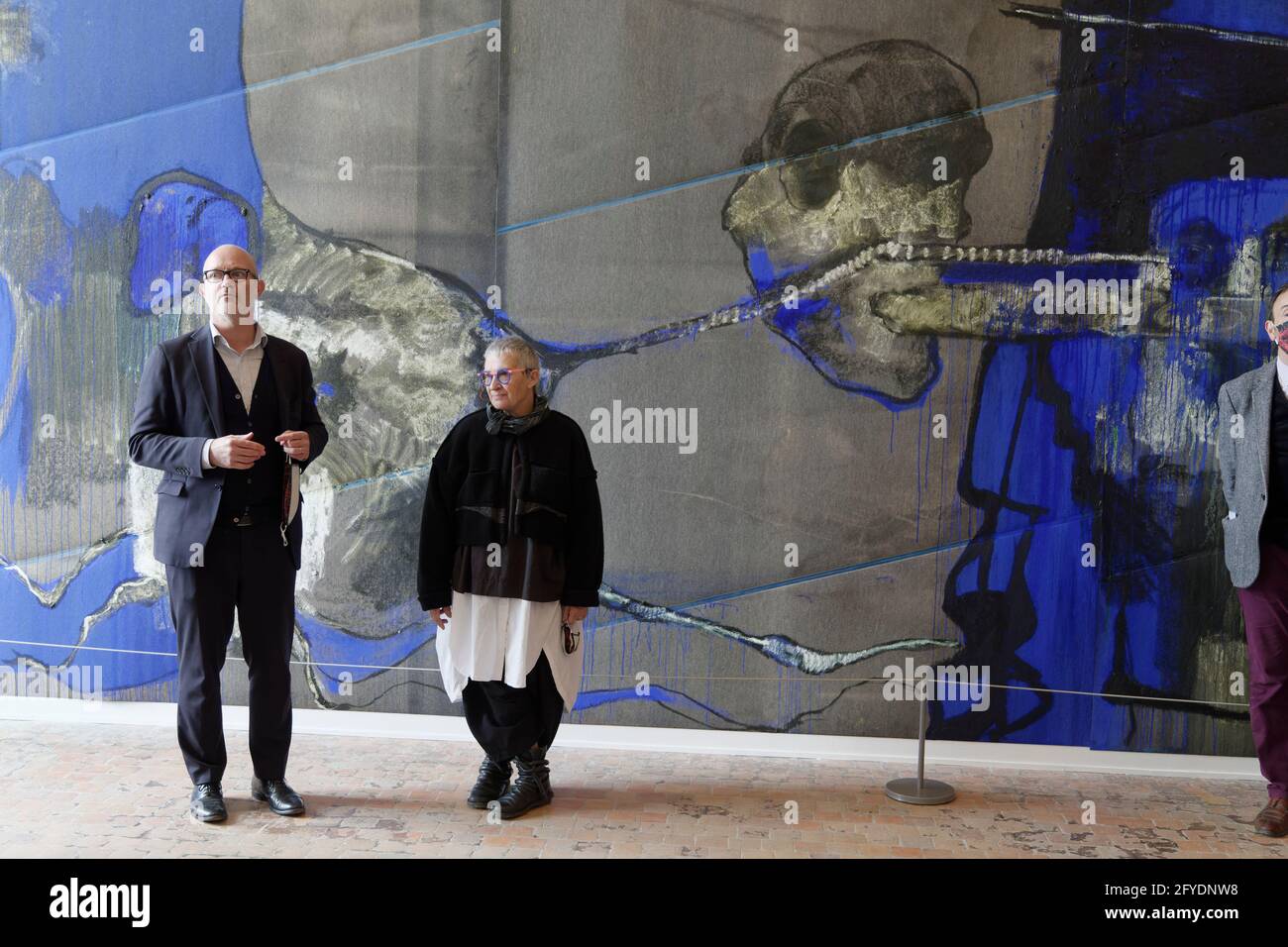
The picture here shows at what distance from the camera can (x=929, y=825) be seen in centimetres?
411

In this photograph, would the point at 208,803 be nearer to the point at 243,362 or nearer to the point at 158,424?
the point at 158,424

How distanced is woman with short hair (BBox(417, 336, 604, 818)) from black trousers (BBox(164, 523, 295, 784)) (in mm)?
499

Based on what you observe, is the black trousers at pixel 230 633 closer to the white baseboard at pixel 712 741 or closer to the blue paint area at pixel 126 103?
the white baseboard at pixel 712 741

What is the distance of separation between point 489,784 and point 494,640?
21.2 inches

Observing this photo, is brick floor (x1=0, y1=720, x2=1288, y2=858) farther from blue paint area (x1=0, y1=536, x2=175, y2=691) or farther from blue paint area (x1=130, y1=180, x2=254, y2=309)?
blue paint area (x1=130, y1=180, x2=254, y2=309)

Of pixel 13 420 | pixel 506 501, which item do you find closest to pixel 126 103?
pixel 13 420

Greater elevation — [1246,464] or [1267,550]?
[1246,464]

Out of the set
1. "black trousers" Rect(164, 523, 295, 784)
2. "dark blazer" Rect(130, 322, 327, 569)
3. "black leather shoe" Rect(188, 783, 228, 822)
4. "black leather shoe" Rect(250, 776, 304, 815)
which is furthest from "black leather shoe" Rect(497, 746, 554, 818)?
"dark blazer" Rect(130, 322, 327, 569)

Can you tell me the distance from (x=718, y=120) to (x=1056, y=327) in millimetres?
1643

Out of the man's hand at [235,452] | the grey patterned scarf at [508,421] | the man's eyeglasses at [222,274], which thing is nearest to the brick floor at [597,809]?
the man's hand at [235,452]

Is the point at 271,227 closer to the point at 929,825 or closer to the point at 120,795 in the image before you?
the point at 120,795

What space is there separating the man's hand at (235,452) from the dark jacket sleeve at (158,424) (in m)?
0.12

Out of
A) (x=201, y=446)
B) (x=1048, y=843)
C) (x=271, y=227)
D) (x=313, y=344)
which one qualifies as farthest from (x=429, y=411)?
(x=1048, y=843)

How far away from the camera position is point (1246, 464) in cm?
407
